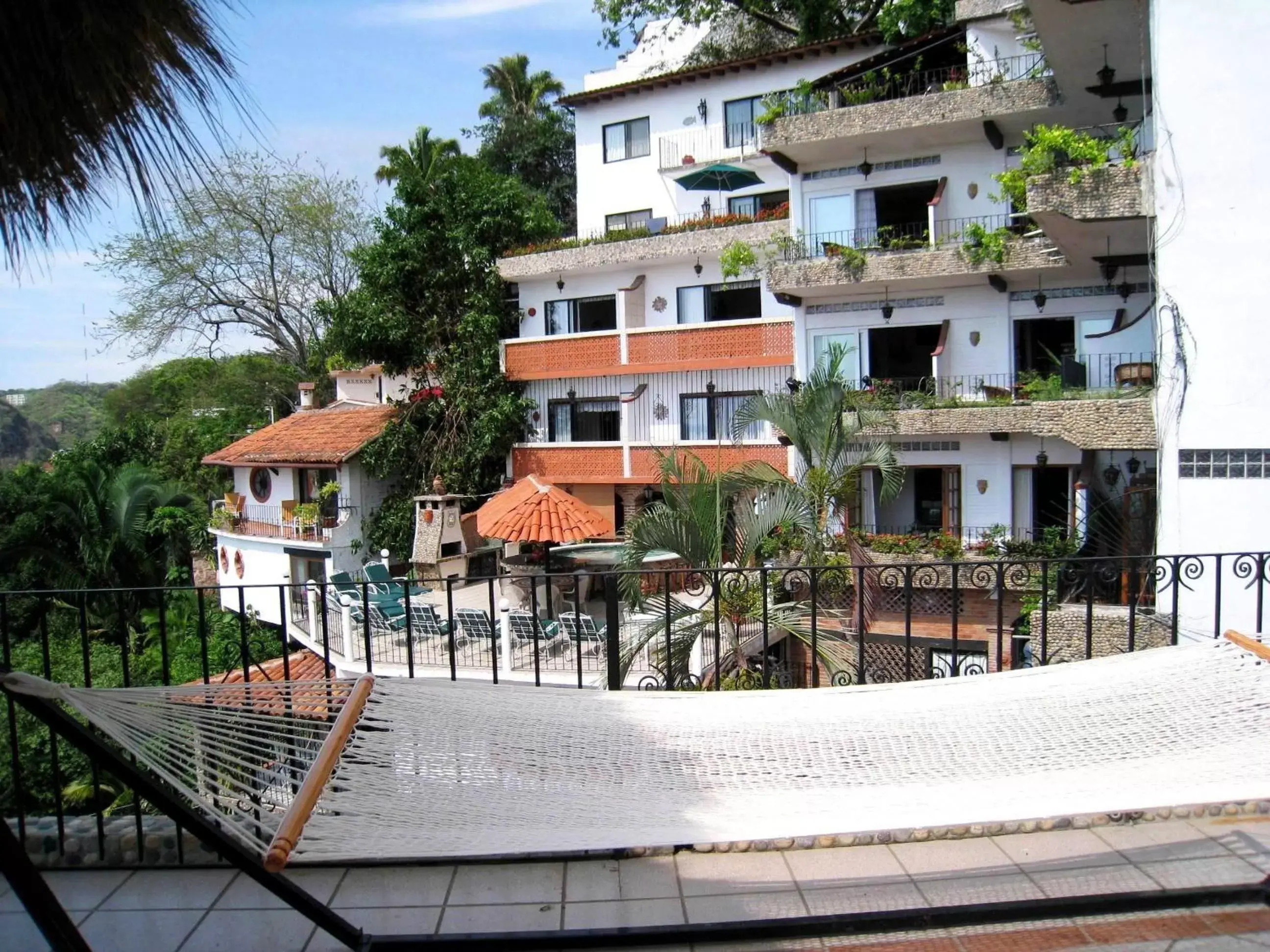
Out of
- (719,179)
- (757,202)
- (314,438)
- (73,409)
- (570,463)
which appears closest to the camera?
(570,463)

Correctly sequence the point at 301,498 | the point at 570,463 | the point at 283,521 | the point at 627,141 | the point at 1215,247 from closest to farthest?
the point at 1215,247
the point at 570,463
the point at 283,521
the point at 301,498
the point at 627,141

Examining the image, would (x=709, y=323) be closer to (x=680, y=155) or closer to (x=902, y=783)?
(x=680, y=155)

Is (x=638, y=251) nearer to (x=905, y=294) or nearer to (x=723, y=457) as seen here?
(x=723, y=457)

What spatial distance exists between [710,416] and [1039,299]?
21.9 ft

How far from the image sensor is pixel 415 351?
862 inches

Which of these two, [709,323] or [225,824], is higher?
[709,323]

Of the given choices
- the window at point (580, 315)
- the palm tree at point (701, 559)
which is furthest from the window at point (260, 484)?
the palm tree at point (701, 559)

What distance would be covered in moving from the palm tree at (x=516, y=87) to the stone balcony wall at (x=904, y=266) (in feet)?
63.3

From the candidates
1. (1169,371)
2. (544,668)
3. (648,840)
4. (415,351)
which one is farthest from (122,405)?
(648,840)

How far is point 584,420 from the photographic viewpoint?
21.4 meters

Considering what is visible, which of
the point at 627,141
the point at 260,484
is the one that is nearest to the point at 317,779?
the point at 627,141

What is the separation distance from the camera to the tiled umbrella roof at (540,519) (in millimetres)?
13844

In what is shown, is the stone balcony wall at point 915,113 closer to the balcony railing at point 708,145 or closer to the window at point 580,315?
the balcony railing at point 708,145

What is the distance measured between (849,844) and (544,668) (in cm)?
1001
